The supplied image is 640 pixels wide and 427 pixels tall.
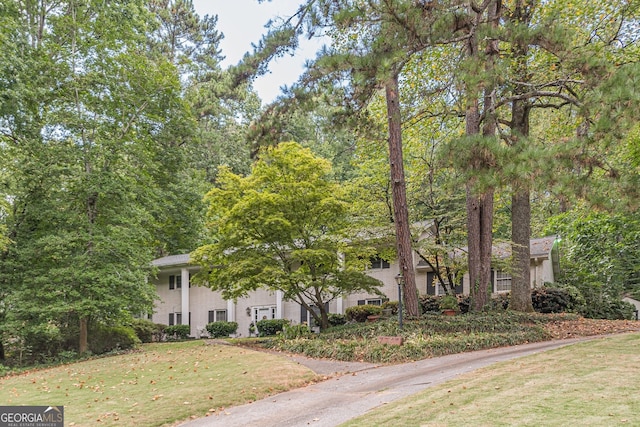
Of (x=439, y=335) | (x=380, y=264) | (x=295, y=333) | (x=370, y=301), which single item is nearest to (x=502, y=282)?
(x=380, y=264)

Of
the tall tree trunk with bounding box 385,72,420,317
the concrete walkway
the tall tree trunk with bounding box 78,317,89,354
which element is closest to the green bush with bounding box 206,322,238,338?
the tall tree trunk with bounding box 78,317,89,354

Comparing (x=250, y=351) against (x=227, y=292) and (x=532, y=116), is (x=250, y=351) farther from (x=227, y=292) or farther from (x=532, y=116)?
(x=532, y=116)

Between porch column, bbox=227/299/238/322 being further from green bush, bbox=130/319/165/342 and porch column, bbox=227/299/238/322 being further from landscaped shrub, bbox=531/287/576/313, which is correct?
landscaped shrub, bbox=531/287/576/313

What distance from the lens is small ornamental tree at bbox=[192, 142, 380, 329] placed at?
16.2m

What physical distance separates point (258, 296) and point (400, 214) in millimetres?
11963

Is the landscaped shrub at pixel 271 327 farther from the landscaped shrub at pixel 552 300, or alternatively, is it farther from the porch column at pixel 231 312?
the landscaped shrub at pixel 552 300

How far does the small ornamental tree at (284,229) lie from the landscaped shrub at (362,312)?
3.74 m

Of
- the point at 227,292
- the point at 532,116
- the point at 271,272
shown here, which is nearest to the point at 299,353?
the point at 271,272

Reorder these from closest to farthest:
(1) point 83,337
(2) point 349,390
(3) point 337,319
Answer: (2) point 349,390
(1) point 83,337
(3) point 337,319

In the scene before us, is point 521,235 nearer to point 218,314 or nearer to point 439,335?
point 439,335

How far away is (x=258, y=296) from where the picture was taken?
2522 centimetres

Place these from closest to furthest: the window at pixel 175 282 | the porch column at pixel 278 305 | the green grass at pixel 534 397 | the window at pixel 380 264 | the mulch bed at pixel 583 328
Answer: the green grass at pixel 534 397
the mulch bed at pixel 583 328
the window at pixel 380 264
the porch column at pixel 278 305
the window at pixel 175 282

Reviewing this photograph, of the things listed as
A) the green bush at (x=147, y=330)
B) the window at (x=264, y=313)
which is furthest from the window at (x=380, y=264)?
the green bush at (x=147, y=330)

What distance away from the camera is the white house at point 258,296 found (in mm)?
21766
